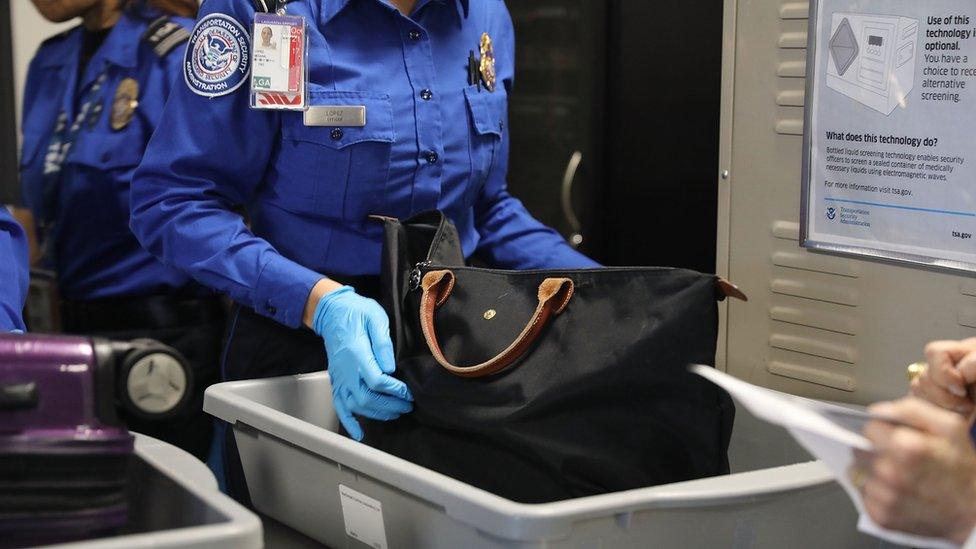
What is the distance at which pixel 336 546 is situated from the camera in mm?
1283

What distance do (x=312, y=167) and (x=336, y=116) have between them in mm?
80

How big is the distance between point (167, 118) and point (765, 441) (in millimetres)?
936

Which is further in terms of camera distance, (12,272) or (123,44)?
(123,44)

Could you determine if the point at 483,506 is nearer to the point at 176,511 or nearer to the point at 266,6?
the point at 176,511

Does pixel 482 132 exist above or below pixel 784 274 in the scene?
above

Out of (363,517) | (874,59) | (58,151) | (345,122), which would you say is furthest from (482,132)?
(58,151)

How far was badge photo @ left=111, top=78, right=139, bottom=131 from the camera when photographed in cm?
219

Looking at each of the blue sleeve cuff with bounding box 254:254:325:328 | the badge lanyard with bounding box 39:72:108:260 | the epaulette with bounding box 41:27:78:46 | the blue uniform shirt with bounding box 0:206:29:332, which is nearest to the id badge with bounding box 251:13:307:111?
the blue sleeve cuff with bounding box 254:254:325:328

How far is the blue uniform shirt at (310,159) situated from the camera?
1.51 metres

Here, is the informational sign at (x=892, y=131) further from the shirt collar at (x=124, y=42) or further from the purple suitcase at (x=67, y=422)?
the shirt collar at (x=124, y=42)

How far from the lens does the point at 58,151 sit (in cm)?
229

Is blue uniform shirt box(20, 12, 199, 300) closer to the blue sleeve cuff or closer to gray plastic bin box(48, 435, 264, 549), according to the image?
the blue sleeve cuff

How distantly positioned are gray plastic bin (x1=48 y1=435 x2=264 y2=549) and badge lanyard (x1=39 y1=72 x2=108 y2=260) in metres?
1.27

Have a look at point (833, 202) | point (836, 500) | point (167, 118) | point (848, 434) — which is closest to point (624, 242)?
point (833, 202)
